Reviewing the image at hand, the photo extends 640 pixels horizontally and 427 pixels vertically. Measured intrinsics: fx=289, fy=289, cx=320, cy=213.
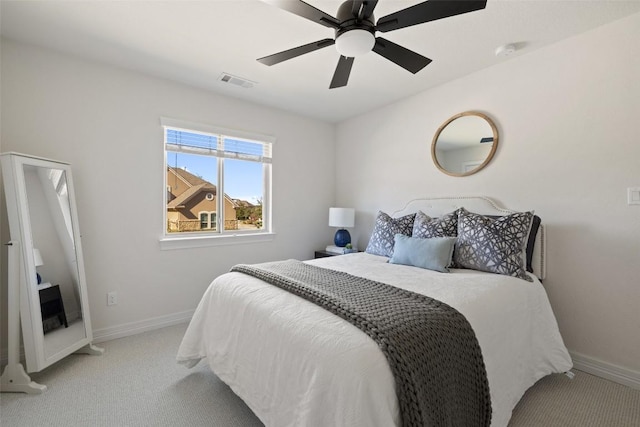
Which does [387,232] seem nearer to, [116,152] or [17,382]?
[116,152]

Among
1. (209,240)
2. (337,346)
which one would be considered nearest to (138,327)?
(209,240)

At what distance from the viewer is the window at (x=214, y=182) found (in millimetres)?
3111

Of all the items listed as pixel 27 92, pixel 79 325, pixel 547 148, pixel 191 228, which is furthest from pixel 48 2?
pixel 547 148

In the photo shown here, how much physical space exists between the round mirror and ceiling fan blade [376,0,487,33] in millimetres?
1585

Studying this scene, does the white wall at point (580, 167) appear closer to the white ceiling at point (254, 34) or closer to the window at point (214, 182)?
the white ceiling at point (254, 34)

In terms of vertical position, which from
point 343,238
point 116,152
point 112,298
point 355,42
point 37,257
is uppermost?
point 355,42

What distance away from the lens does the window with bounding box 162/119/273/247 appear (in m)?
3.11

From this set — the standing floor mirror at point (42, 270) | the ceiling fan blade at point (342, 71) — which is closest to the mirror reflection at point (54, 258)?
the standing floor mirror at point (42, 270)

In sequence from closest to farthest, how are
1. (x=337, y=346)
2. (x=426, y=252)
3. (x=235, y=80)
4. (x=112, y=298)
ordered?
(x=337, y=346)
(x=426, y=252)
(x=112, y=298)
(x=235, y=80)

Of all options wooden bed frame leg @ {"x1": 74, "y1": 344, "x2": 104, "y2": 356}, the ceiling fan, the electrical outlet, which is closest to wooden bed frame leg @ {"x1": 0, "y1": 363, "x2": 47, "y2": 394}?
wooden bed frame leg @ {"x1": 74, "y1": 344, "x2": 104, "y2": 356}

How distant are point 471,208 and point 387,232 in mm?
806

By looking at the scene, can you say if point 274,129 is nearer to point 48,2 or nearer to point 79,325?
point 48,2

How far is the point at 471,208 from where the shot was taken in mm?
2723

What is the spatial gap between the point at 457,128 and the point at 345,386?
274cm
